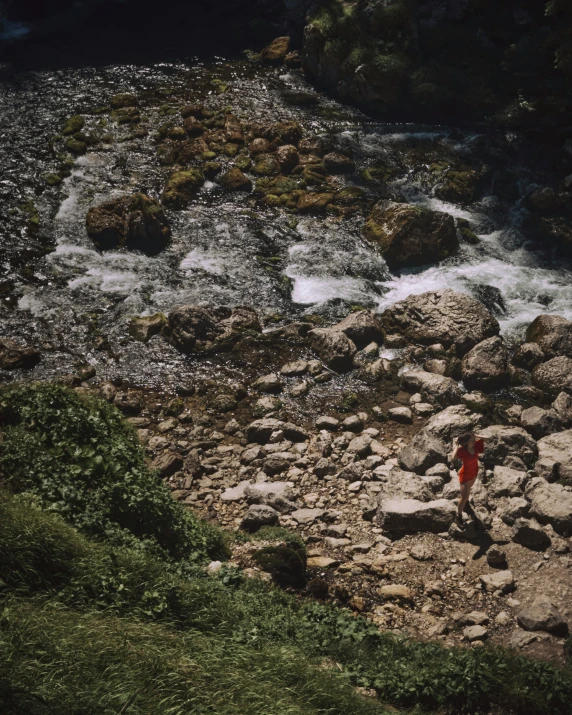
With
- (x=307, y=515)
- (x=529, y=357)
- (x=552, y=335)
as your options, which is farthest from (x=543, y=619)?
(x=552, y=335)

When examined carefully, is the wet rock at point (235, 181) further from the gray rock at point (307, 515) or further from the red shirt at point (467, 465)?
the red shirt at point (467, 465)

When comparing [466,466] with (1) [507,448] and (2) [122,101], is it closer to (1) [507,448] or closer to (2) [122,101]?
(1) [507,448]

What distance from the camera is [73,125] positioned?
23.0 metres

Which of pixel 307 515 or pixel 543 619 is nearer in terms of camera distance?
pixel 543 619

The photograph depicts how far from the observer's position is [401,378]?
48.4ft

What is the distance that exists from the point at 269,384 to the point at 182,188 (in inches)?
342

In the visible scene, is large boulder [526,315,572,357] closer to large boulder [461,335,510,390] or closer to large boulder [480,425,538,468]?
large boulder [461,335,510,390]

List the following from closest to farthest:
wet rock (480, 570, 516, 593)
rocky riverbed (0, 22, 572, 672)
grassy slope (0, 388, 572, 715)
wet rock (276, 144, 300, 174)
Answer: grassy slope (0, 388, 572, 715) < wet rock (480, 570, 516, 593) < rocky riverbed (0, 22, 572, 672) < wet rock (276, 144, 300, 174)

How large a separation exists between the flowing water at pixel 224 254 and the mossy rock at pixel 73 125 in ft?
1.46

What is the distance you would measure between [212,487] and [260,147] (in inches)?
541

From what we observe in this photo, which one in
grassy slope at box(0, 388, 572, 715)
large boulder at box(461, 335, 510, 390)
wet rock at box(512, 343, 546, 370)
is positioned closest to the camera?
grassy slope at box(0, 388, 572, 715)

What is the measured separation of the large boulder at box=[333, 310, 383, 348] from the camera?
15.7 meters

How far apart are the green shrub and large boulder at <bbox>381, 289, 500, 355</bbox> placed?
25.4ft

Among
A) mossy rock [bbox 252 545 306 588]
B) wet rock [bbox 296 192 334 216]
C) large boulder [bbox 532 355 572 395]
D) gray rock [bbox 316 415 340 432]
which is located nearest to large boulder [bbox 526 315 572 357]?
large boulder [bbox 532 355 572 395]
